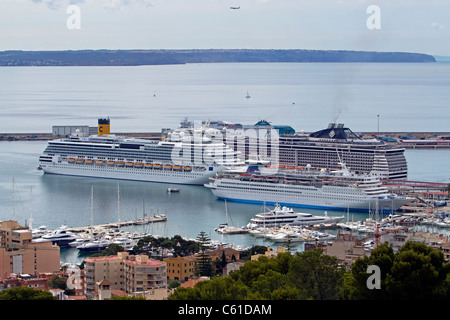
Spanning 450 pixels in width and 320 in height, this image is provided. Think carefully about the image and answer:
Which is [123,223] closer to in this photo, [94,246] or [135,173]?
[94,246]

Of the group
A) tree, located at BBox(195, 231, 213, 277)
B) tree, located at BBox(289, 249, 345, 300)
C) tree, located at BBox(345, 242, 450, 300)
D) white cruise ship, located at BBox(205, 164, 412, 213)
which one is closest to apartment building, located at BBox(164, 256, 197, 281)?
tree, located at BBox(195, 231, 213, 277)

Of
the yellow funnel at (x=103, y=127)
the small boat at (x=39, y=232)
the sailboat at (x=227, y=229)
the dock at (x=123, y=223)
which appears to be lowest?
the sailboat at (x=227, y=229)

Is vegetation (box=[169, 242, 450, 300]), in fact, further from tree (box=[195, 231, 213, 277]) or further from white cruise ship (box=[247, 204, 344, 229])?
white cruise ship (box=[247, 204, 344, 229])

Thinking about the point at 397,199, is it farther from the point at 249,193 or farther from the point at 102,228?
the point at 102,228

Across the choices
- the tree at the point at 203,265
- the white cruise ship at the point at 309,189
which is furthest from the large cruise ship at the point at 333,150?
the tree at the point at 203,265

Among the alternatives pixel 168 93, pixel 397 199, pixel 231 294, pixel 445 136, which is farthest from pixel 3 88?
pixel 231 294

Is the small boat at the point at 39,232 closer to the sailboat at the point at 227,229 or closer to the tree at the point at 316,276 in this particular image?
the sailboat at the point at 227,229

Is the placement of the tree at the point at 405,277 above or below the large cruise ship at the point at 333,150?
below
